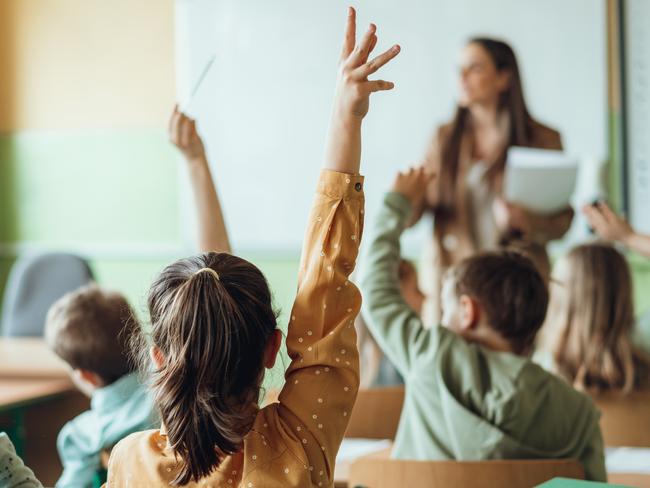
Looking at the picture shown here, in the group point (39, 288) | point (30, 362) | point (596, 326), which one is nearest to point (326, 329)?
point (596, 326)

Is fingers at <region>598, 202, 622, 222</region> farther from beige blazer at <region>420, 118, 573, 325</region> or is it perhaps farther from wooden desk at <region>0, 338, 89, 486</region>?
wooden desk at <region>0, 338, 89, 486</region>

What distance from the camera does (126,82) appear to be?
527 centimetres

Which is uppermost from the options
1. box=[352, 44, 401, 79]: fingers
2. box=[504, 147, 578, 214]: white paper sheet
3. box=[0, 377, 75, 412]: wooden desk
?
box=[352, 44, 401, 79]: fingers

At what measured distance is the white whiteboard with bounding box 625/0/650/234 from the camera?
13.9 feet

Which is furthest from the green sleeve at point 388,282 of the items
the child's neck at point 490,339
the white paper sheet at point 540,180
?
the white paper sheet at point 540,180

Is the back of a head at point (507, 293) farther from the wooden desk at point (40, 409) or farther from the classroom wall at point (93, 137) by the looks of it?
the classroom wall at point (93, 137)

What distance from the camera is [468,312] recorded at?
81.1 inches

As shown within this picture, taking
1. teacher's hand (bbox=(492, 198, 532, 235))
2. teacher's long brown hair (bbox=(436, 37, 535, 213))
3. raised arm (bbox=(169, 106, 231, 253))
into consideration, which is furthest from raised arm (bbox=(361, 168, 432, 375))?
Result: teacher's long brown hair (bbox=(436, 37, 535, 213))

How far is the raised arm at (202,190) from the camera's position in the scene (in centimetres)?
194

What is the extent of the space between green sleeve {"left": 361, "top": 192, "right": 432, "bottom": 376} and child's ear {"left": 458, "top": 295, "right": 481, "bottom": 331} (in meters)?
0.09

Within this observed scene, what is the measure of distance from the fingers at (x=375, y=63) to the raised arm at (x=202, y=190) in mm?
653

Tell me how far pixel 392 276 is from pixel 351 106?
2.62 ft

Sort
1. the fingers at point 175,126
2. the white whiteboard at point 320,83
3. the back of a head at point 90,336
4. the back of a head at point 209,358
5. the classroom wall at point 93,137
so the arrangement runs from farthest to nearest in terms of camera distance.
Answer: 1. the classroom wall at point 93,137
2. the white whiteboard at point 320,83
3. the back of a head at point 90,336
4. the fingers at point 175,126
5. the back of a head at point 209,358

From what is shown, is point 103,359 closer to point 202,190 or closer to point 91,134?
point 202,190
